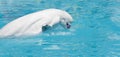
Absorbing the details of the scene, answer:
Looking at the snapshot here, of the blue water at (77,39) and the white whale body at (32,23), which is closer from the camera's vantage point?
the blue water at (77,39)

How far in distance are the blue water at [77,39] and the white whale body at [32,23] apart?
10cm

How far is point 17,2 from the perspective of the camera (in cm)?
949

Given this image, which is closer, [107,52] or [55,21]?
[107,52]

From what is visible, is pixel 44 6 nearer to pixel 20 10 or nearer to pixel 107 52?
pixel 20 10

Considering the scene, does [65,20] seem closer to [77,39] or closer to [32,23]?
[77,39]

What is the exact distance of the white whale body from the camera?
5.41 m

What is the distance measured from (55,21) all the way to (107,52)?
955 mm

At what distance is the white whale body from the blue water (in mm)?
104

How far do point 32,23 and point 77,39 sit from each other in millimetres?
746

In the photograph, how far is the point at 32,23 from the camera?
5.54 m

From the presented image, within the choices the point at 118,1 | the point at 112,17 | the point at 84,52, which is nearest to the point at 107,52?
the point at 84,52

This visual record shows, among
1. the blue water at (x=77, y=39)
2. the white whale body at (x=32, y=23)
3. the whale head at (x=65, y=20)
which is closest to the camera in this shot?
the blue water at (x=77, y=39)

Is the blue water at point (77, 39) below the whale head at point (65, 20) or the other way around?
below

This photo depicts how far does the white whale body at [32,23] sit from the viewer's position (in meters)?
5.41
